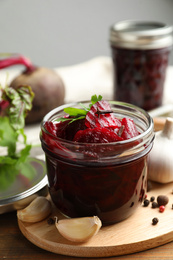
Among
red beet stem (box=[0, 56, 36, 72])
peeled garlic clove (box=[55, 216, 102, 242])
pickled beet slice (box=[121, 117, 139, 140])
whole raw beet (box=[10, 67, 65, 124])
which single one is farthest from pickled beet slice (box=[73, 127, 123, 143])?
red beet stem (box=[0, 56, 36, 72])

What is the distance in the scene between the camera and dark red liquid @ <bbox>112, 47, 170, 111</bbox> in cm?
208

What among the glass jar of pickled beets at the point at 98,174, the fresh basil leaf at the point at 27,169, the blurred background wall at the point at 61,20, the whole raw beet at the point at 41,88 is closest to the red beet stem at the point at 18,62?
the whole raw beet at the point at 41,88

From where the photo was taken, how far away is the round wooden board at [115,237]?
1115 millimetres

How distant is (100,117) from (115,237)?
364 mm

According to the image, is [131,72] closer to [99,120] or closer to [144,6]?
[99,120]

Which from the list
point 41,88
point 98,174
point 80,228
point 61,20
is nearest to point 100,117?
point 98,174

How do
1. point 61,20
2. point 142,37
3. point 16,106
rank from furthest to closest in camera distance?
1. point 61,20
2. point 142,37
3. point 16,106

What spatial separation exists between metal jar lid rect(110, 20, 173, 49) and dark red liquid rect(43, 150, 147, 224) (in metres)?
1.03

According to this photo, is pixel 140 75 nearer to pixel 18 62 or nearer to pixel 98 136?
pixel 18 62

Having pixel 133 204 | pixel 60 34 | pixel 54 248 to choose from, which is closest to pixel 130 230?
pixel 133 204

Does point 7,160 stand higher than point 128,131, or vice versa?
point 128,131

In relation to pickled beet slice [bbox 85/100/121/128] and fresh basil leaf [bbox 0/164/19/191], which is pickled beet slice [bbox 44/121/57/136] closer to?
pickled beet slice [bbox 85/100/121/128]

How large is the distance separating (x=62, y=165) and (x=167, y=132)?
0.50 m

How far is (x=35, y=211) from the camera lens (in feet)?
4.03
